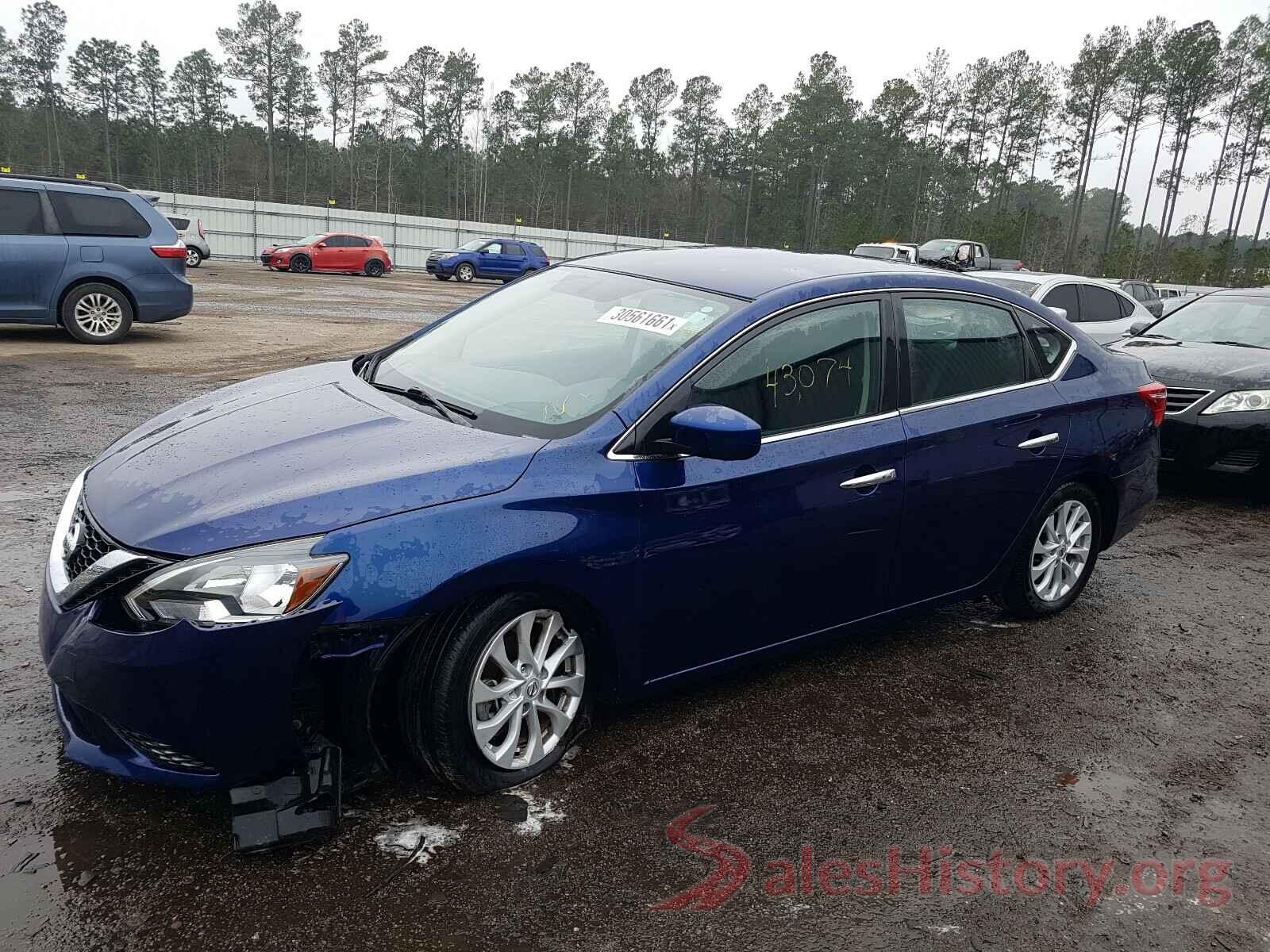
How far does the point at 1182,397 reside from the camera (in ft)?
24.0

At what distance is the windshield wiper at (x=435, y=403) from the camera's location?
3299 mm

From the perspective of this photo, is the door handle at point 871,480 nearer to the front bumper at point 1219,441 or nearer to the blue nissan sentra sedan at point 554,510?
the blue nissan sentra sedan at point 554,510

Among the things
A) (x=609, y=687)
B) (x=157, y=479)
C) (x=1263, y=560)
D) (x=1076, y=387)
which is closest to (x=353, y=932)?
(x=609, y=687)

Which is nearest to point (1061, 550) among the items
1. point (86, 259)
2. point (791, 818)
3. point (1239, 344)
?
point (791, 818)

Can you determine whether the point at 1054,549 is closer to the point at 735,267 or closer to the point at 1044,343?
the point at 1044,343

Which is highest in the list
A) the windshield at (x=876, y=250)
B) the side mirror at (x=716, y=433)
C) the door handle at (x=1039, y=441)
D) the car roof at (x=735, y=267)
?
the windshield at (x=876, y=250)

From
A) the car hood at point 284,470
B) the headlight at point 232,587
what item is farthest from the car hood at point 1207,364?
the headlight at point 232,587

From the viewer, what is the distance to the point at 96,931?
92.4 inches

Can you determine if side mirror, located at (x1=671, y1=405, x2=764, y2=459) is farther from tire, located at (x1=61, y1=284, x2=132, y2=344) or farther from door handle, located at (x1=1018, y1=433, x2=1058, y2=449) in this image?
tire, located at (x1=61, y1=284, x2=132, y2=344)

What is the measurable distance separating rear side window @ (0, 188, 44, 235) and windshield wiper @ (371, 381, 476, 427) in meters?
9.03

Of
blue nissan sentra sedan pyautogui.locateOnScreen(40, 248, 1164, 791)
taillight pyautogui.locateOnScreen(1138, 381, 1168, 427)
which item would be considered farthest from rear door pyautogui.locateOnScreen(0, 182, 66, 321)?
taillight pyautogui.locateOnScreen(1138, 381, 1168, 427)

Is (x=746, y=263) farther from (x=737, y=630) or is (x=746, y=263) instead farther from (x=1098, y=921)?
(x=1098, y=921)

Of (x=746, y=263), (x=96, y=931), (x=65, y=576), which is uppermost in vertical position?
(x=746, y=263)

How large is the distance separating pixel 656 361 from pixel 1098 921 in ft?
6.84
